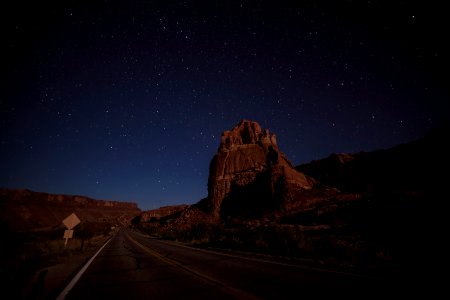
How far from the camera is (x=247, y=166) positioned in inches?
3590

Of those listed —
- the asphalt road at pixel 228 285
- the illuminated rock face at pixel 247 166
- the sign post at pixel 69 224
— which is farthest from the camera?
the illuminated rock face at pixel 247 166

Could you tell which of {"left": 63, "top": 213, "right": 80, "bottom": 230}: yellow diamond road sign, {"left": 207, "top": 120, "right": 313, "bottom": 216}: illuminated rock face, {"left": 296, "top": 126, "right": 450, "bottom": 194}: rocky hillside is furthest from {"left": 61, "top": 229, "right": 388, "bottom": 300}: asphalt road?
{"left": 296, "top": 126, "right": 450, "bottom": 194}: rocky hillside

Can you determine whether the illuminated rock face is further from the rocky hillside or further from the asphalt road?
the asphalt road

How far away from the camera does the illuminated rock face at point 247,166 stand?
68.8 meters

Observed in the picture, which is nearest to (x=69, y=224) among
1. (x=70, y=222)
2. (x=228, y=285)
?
(x=70, y=222)

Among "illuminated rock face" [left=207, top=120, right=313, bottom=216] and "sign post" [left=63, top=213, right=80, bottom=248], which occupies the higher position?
"illuminated rock face" [left=207, top=120, right=313, bottom=216]

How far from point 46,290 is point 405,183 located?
88837 mm

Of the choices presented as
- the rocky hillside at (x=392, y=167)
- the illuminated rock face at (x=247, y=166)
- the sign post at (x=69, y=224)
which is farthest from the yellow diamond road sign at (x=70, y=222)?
the rocky hillside at (x=392, y=167)

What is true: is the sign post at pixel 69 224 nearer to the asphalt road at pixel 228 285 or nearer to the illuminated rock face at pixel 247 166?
the asphalt road at pixel 228 285

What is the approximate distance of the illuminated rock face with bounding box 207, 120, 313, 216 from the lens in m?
68.8

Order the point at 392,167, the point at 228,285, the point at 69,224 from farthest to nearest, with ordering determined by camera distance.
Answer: the point at 392,167 → the point at 69,224 → the point at 228,285

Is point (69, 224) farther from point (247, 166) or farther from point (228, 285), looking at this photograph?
point (247, 166)

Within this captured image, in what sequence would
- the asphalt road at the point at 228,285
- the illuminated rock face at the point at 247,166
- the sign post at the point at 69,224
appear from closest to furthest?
1. the asphalt road at the point at 228,285
2. the sign post at the point at 69,224
3. the illuminated rock face at the point at 247,166

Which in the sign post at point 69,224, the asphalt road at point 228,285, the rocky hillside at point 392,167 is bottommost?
the asphalt road at point 228,285
